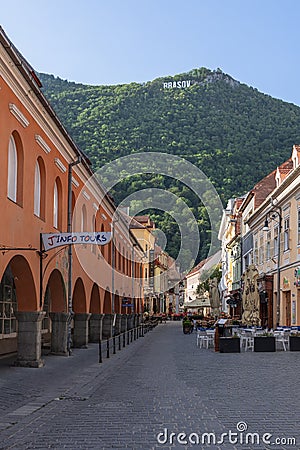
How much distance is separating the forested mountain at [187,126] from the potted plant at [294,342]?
26.4m

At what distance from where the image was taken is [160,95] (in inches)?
3425

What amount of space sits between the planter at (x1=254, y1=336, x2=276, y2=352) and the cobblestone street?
14.7ft

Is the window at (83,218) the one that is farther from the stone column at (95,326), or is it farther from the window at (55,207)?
the stone column at (95,326)

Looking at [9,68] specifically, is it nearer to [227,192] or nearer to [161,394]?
[161,394]

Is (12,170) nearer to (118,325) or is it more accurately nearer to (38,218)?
(38,218)

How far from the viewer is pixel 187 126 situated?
246 feet

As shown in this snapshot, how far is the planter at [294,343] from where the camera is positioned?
80.4 feet

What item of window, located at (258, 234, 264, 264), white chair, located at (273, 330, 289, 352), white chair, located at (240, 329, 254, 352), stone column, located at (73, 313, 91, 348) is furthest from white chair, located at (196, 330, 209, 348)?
window, located at (258, 234, 264, 264)

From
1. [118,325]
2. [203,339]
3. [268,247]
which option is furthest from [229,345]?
[268,247]

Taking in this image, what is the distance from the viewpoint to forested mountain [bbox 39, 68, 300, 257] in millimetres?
61156

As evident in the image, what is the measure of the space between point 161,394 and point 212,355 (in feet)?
34.8

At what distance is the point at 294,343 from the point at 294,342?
0.13ft

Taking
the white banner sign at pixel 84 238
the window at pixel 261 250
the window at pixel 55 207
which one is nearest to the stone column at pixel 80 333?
the window at pixel 55 207

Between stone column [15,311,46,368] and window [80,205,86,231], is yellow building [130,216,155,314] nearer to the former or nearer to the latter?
window [80,205,86,231]
